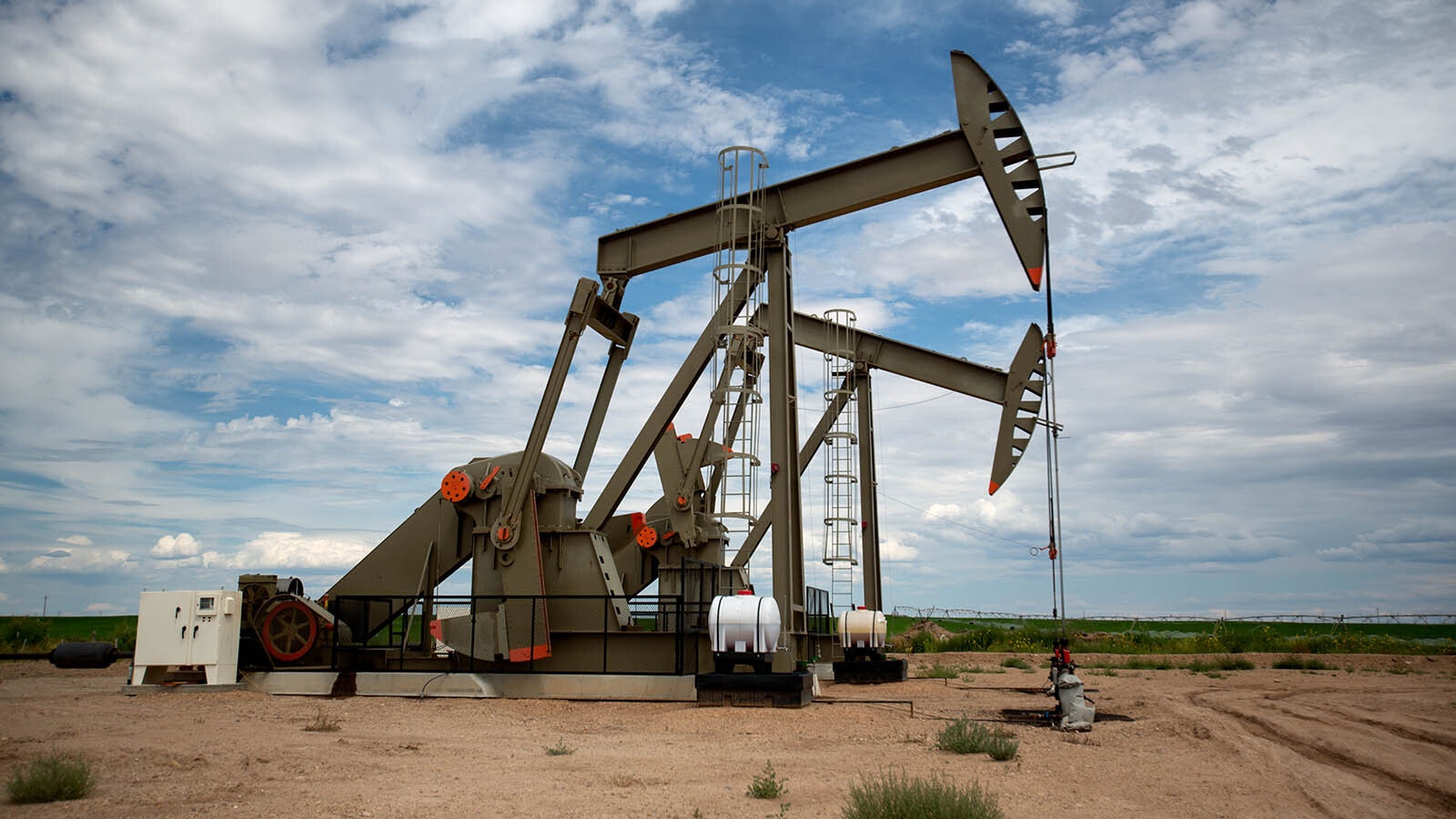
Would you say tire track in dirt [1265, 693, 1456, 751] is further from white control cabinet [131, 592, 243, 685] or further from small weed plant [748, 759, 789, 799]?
white control cabinet [131, 592, 243, 685]

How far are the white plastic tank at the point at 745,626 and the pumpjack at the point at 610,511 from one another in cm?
33

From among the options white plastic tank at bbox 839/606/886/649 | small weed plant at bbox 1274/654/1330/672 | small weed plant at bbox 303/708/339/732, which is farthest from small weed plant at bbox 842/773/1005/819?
small weed plant at bbox 1274/654/1330/672

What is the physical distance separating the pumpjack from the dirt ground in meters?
0.98

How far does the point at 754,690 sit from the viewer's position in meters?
10.9

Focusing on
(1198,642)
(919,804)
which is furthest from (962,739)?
(1198,642)

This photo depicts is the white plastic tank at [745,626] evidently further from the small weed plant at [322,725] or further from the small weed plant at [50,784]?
the small weed plant at [50,784]

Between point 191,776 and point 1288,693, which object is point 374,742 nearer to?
point 191,776

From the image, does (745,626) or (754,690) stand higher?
(745,626)

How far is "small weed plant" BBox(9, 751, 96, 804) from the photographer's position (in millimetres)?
5395

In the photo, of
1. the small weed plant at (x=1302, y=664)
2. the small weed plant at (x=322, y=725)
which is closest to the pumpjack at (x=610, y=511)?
the small weed plant at (x=322, y=725)

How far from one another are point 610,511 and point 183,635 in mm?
5573

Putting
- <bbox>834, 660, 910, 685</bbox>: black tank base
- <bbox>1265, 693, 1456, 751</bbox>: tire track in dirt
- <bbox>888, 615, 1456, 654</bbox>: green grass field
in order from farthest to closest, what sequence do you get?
<bbox>888, 615, 1456, 654</bbox>: green grass field
<bbox>834, 660, 910, 685</bbox>: black tank base
<bbox>1265, 693, 1456, 751</bbox>: tire track in dirt

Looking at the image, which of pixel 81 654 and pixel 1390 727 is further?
pixel 81 654

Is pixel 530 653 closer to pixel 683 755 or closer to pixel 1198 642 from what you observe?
pixel 683 755
